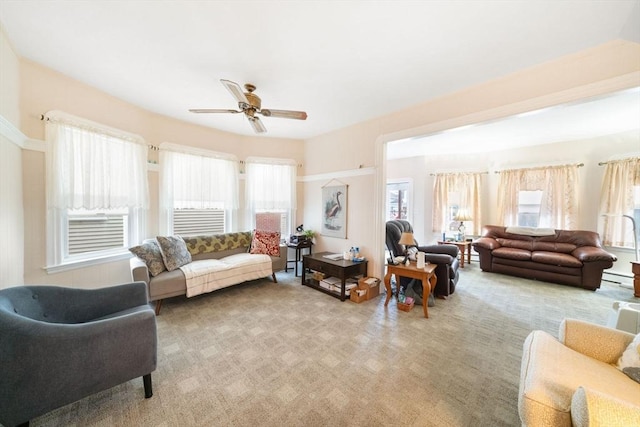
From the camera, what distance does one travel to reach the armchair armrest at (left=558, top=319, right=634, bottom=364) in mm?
1395

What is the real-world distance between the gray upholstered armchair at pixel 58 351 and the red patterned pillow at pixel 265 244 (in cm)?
238

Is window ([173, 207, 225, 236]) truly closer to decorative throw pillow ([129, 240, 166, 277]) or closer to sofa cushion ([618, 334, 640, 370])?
decorative throw pillow ([129, 240, 166, 277])

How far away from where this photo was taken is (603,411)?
33.2 inches

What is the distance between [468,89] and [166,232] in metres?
4.76

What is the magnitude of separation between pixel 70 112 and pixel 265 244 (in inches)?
118

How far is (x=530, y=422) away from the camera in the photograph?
3.49ft

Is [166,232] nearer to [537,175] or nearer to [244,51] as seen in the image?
[244,51]

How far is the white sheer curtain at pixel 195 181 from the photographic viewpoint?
3.69 m

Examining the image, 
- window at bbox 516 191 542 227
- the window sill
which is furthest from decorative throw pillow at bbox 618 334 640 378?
the window sill

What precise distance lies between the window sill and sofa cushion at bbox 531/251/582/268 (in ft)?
22.6

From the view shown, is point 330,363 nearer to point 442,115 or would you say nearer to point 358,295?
point 358,295

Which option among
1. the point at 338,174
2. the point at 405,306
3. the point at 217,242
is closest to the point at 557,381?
the point at 405,306

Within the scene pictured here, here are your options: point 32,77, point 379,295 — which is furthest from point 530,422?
point 32,77

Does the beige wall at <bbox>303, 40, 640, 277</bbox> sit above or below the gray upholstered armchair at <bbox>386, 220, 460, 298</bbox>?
above
